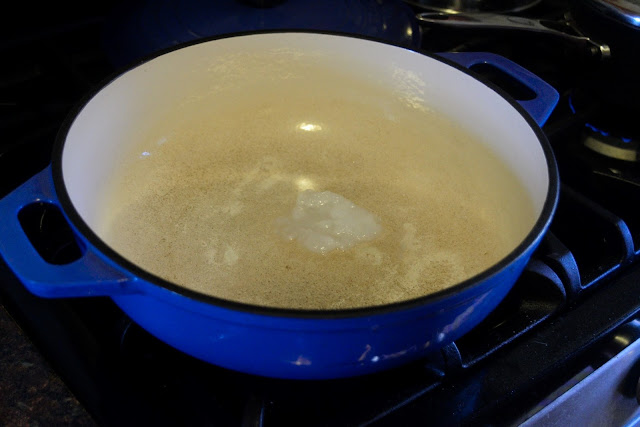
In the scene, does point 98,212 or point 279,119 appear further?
point 279,119

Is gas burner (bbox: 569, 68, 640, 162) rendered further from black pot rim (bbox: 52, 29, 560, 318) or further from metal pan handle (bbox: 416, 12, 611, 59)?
black pot rim (bbox: 52, 29, 560, 318)

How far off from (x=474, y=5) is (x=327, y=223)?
1.40 ft

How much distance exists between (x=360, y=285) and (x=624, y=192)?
11.5 inches

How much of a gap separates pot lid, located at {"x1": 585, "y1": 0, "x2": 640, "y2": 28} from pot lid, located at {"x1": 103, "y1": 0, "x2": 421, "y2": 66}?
0.19 m

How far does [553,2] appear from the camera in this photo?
864mm

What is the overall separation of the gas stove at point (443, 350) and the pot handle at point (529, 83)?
87 millimetres

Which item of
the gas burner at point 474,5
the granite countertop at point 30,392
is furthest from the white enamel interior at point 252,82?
the gas burner at point 474,5

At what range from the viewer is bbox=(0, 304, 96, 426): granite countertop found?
15.3 inches

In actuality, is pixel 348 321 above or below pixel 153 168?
above

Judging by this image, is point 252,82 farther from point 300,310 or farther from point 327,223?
point 300,310

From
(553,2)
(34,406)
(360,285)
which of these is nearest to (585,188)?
(360,285)

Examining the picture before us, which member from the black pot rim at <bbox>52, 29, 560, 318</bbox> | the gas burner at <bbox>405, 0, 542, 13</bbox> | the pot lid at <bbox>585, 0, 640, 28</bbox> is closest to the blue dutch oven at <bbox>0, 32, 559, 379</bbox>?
the black pot rim at <bbox>52, 29, 560, 318</bbox>

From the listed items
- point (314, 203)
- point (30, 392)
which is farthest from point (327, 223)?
point (30, 392)

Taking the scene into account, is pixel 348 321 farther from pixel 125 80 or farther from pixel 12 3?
pixel 12 3
